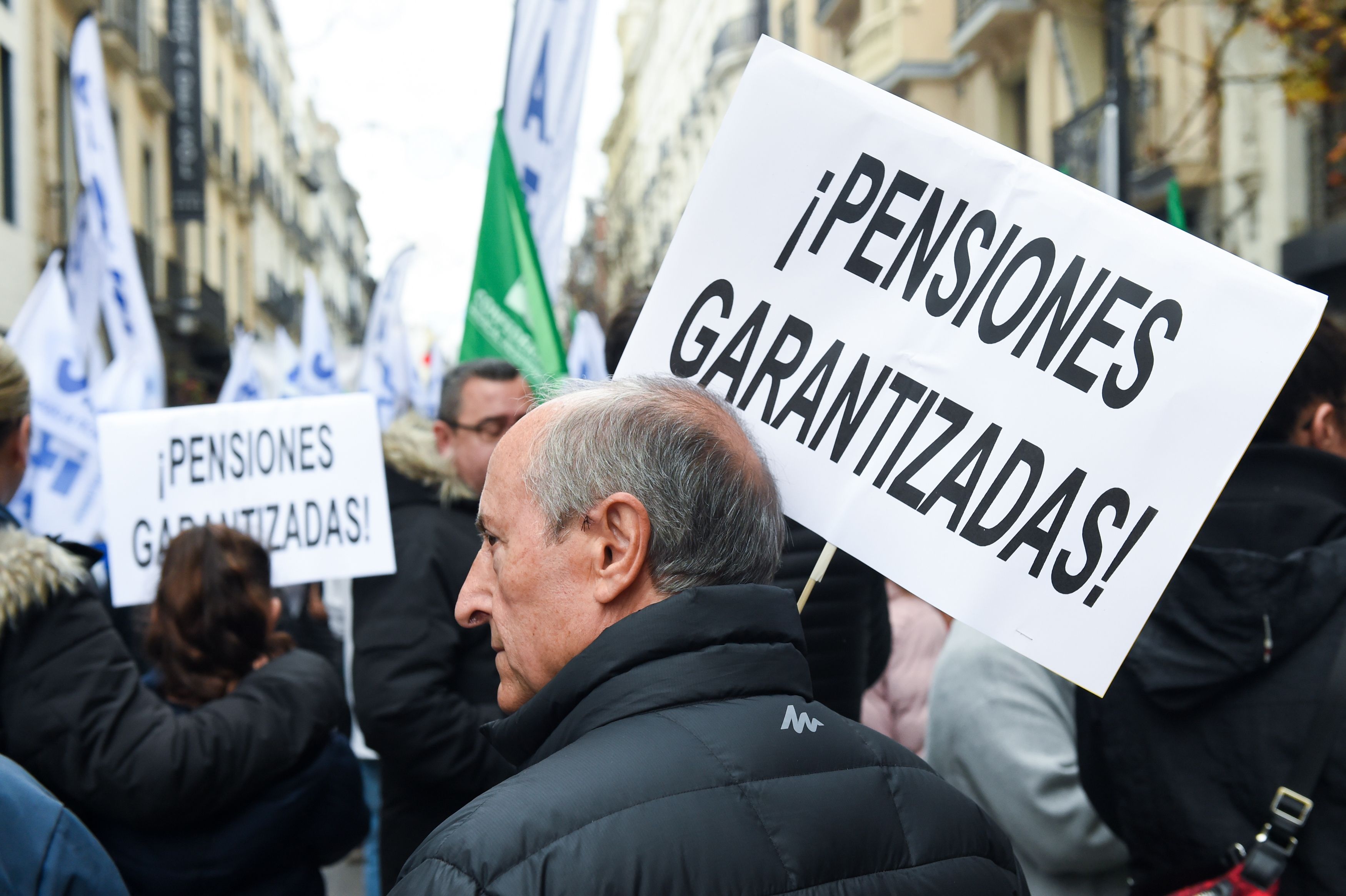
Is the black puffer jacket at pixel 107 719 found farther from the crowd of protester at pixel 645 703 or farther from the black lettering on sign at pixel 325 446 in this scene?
the black lettering on sign at pixel 325 446

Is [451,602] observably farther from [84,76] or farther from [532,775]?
[84,76]

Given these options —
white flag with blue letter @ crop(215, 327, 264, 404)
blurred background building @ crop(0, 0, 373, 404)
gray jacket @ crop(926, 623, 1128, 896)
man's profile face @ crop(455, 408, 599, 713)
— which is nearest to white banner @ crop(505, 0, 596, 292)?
gray jacket @ crop(926, 623, 1128, 896)

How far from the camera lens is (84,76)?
19.5 feet

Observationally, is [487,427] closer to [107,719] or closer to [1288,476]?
[107,719]

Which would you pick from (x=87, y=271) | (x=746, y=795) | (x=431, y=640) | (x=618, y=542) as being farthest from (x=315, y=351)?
(x=746, y=795)

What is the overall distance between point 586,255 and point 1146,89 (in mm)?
31181

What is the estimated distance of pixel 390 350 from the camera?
38.2 feet

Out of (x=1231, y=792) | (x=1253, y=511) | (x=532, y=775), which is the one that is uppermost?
(x=1253, y=511)

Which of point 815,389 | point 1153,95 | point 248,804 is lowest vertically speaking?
point 248,804

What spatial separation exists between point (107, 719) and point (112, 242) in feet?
13.3

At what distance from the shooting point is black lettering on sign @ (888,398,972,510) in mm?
1832

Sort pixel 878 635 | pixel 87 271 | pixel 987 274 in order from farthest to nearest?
pixel 87 271 → pixel 878 635 → pixel 987 274

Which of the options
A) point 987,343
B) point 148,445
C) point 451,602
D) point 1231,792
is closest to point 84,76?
point 148,445

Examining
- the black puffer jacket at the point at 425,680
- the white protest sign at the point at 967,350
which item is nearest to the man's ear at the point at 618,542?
the white protest sign at the point at 967,350
